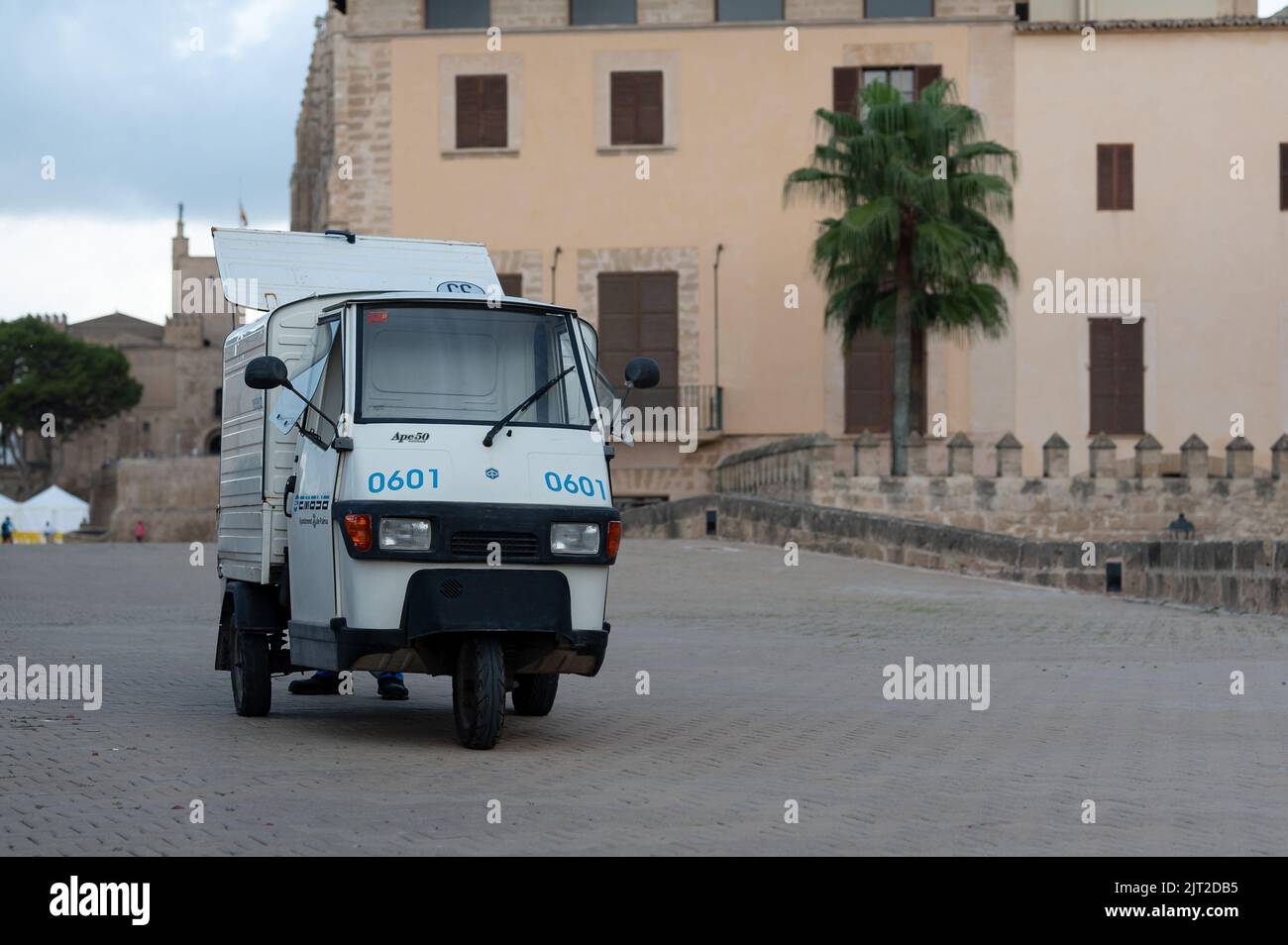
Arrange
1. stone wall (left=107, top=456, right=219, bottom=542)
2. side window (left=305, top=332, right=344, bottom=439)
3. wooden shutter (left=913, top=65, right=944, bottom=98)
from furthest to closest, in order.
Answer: stone wall (left=107, top=456, right=219, bottom=542) → wooden shutter (left=913, top=65, right=944, bottom=98) → side window (left=305, top=332, right=344, bottom=439)

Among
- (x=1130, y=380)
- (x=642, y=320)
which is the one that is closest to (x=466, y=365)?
(x=642, y=320)

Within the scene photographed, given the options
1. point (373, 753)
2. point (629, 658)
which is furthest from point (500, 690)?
point (629, 658)

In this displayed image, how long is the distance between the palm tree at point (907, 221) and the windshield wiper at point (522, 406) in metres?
21.9

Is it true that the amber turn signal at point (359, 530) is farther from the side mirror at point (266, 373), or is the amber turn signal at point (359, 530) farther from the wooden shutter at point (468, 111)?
the wooden shutter at point (468, 111)

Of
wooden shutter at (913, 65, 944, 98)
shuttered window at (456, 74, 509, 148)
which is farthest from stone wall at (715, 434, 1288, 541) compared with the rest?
shuttered window at (456, 74, 509, 148)

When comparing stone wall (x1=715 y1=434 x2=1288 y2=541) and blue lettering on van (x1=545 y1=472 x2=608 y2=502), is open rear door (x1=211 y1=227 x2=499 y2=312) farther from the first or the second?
stone wall (x1=715 y1=434 x2=1288 y2=541)

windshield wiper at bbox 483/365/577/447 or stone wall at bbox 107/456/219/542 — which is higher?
windshield wiper at bbox 483/365/577/447

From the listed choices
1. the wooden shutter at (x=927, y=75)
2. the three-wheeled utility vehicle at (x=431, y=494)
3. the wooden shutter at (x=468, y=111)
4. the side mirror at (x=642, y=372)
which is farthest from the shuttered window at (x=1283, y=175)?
the side mirror at (x=642, y=372)

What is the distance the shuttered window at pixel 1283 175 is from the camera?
3850 cm

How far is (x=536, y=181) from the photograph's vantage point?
129 feet

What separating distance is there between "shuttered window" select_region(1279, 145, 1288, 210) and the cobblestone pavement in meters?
22.2

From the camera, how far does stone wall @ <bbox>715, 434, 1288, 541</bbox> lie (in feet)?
104

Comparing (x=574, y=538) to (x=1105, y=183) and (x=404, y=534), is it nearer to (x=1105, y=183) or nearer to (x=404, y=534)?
(x=404, y=534)
